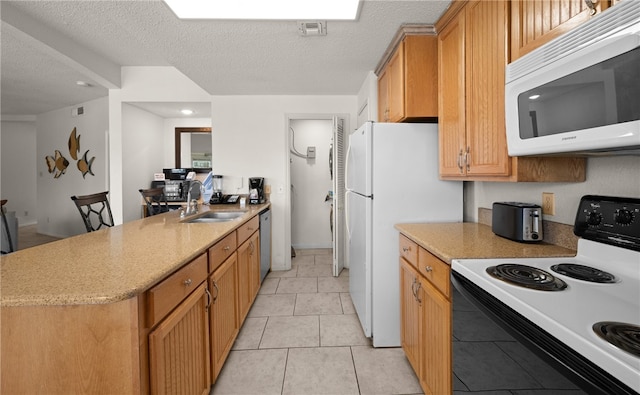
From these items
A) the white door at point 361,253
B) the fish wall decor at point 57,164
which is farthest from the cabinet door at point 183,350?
the fish wall decor at point 57,164

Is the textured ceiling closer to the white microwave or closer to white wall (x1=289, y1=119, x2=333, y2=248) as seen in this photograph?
the white microwave

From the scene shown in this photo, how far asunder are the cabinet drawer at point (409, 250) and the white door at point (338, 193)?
1448mm

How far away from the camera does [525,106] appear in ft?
3.72

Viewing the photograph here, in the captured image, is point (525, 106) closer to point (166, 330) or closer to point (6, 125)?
point (166, 330)

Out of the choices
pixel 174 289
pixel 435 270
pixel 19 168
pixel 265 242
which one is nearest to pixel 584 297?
pixel 435 270

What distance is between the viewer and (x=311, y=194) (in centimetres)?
499

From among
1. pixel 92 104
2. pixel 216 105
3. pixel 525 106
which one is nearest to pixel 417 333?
pixel 525 106

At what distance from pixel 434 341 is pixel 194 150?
4879mm

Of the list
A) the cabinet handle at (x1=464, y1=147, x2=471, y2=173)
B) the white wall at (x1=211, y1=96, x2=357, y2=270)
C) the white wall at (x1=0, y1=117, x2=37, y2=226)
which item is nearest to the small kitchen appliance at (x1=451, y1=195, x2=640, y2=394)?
the cabinet handle at (x1=464, y1=147, x2=471, y2=173)

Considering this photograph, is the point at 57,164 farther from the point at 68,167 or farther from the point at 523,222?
the point at 523,222

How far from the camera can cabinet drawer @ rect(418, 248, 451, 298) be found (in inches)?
49.4

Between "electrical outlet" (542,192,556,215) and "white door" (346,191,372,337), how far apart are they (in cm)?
98

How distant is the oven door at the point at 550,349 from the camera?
21.6 inches

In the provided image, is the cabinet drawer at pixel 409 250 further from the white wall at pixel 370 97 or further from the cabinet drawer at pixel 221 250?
the white wall at pixel 370 97
